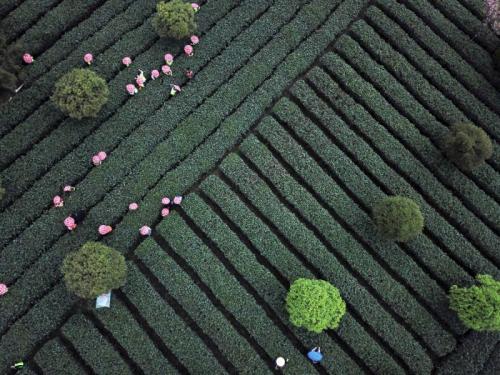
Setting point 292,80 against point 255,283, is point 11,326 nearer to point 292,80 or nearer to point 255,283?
point 255,283

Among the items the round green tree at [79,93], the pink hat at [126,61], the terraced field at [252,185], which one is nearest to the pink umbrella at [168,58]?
the terraced field at [252,185]

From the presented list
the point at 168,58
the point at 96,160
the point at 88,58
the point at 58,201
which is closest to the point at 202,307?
the point at 58,201

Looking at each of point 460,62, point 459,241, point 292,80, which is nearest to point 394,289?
point 459,241

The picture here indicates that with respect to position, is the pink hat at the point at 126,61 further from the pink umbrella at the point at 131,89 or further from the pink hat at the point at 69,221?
the pink hat at the point at 69,221

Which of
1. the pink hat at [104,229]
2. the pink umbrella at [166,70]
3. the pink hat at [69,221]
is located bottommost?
the pink hat at [104,229]

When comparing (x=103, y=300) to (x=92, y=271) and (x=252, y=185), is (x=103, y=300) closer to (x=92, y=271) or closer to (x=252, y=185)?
(x=92, y=271)
